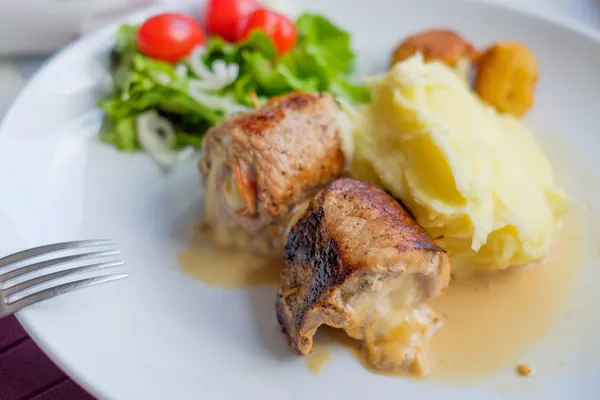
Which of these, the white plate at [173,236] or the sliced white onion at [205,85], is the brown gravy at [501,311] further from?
the sliced white onion at [205,85]

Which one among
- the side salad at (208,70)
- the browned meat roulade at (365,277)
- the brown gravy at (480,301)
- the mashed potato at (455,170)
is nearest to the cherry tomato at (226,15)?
the side salad at (208,70)

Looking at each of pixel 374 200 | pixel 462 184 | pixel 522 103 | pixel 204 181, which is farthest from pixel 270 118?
pixel 522 103

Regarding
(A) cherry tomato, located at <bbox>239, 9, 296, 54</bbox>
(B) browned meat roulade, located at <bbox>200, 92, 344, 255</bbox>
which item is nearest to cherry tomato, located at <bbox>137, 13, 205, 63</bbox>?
(A) cherry tomato, located at <bbox>239, 9, 296, 54</bbox>

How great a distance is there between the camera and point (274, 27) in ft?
14.7

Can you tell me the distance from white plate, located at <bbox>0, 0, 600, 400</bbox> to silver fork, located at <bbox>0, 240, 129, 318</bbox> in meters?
0.10

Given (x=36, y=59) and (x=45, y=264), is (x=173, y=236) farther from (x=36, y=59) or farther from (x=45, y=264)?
(x=36, y=59)

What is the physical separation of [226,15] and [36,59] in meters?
1.50

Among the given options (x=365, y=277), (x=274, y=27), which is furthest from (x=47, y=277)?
(x=274, y=27)

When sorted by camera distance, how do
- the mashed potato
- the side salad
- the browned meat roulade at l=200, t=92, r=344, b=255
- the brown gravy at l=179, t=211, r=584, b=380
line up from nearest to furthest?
the brown gravy at l=179, t=211, r=584, b=380 < the mashed potato < the browned meat roulade at l=200, t=92, r=344, b=255 < the side salad

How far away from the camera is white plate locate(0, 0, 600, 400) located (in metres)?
2.69

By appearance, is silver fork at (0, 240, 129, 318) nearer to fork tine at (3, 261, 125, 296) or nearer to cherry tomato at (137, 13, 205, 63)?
fork tine at (3, 261, 125, 296)

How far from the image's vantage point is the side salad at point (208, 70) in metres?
4.07

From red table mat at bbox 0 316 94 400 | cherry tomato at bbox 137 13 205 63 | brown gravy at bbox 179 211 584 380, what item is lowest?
red table mat at bbox 0 316 94 400

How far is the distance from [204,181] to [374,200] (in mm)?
1044
